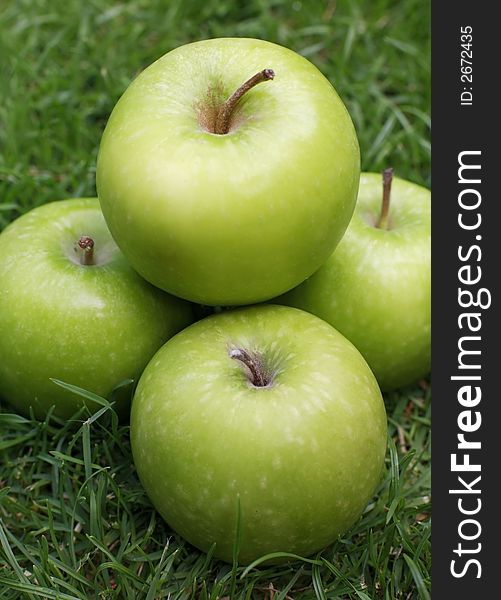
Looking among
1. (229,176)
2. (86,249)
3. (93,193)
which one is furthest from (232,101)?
(93,193)

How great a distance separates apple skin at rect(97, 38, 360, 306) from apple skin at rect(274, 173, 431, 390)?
19cm

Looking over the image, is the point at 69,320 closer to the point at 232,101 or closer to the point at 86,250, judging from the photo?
the point at 86,250

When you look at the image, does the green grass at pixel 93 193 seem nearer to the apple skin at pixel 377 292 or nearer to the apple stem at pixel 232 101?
the apple skin at pixel 377 292

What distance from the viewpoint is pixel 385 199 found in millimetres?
2150

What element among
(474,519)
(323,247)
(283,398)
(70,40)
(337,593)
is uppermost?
(70,40)

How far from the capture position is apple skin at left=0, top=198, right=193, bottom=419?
1.93 m

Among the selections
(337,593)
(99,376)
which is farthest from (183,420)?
(337,593)

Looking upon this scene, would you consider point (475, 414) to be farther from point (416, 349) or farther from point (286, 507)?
point (286, 507)

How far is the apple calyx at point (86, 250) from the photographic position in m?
1.96

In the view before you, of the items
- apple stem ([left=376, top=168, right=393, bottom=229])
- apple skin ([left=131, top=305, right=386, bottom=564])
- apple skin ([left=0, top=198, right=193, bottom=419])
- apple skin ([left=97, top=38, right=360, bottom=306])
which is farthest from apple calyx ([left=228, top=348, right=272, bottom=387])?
apple stem ([left=376, top=168, right=393, bottom=229])

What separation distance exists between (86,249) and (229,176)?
46 cm

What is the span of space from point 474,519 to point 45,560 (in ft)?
2.89

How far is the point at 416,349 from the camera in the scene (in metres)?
2.14

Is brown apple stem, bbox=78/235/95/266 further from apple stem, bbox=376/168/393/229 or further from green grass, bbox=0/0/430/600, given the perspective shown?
apple stem, bbox=376/168/393/229
